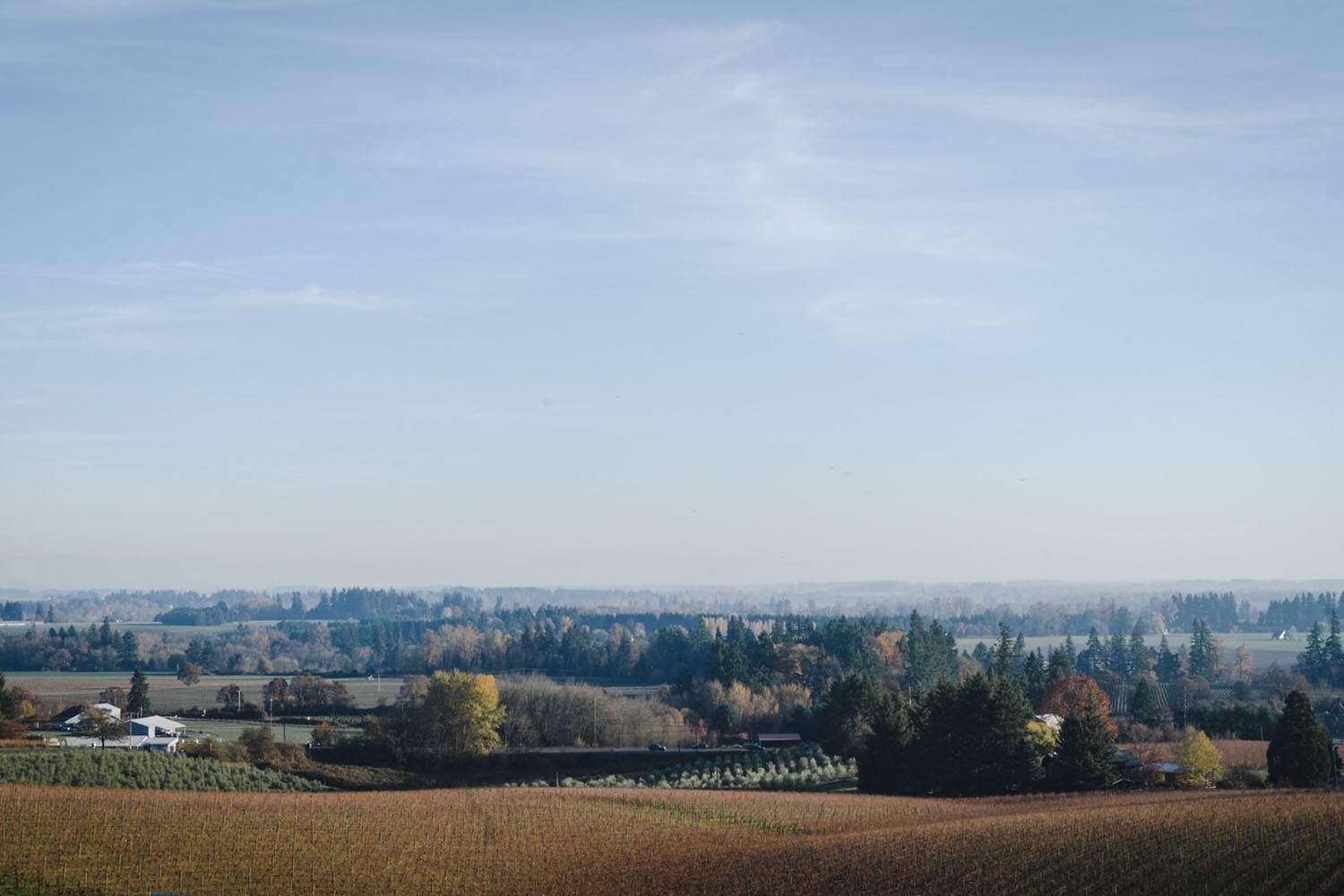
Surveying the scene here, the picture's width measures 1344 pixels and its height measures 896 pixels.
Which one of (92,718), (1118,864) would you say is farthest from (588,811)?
(92,718)

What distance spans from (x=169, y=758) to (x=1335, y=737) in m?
90.5

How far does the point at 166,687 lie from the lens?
160250mm

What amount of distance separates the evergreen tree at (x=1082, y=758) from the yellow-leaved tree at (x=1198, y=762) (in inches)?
186

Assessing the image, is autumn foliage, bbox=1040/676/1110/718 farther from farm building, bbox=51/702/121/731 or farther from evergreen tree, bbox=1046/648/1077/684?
farm building, bbox=51/702/121/731

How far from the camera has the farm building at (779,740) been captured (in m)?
96.4

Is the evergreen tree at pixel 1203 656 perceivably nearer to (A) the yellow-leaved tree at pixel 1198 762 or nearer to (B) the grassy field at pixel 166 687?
(A) the yellow-leaved tree at pixel 1198 762

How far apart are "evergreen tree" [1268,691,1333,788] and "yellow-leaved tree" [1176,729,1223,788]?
5.67 meters

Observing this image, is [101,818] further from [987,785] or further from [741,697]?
[741,697]

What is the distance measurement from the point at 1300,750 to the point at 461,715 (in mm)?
54418

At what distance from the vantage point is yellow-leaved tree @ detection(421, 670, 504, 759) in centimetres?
9225

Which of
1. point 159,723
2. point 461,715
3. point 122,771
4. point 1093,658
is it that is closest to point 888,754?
point 461,715

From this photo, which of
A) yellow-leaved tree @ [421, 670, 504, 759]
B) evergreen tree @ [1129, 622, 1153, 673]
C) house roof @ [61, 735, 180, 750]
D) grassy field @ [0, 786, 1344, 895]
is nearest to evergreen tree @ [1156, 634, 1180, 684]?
evergreen tree @ [1129, 622, 1153, 673]

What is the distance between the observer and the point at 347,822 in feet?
163

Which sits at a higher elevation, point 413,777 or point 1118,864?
point 1118,864
